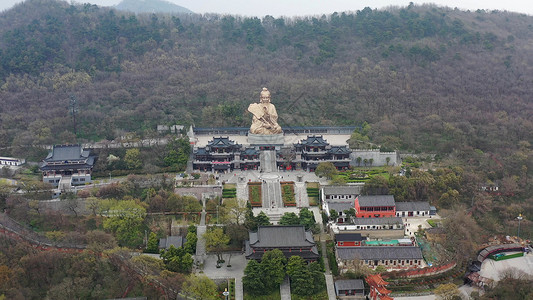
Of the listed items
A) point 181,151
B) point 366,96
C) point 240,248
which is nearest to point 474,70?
point 366,96

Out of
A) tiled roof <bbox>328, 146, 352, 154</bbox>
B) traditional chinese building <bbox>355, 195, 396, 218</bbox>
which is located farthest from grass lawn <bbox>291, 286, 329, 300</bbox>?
tiled roof <bbox>328, 146, 352, 154</bbox>

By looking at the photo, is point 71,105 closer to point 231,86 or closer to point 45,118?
point 45,118

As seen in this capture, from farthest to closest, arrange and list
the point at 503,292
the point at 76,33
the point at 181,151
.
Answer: the point at 76,33 → the point at 181,151 → the point at 503,292

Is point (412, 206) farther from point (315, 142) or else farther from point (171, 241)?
point (171, 241)

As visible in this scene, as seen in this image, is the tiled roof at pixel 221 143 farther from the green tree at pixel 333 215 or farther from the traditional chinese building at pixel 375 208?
the traditional chinese building at pixel 375 208

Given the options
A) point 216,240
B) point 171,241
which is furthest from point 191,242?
point 216,240

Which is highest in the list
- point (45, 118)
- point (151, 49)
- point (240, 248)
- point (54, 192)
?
point (151, 49)

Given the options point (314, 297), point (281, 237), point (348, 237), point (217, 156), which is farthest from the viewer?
point (217, 156)
